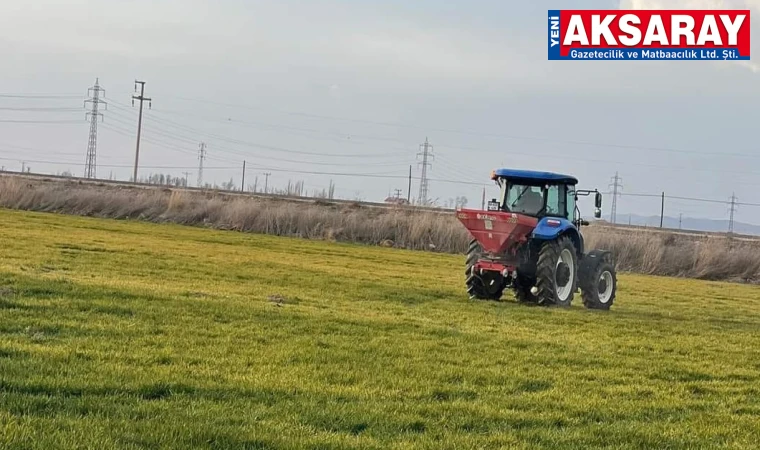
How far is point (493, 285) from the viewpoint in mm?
15336

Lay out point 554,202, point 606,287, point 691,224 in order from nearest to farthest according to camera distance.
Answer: point 554,202 → point 606,287 → point 691,224

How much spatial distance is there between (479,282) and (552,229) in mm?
1715

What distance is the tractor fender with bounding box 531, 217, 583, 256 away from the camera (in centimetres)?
1441

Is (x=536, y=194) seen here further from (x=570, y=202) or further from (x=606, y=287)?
(x=606, y=287)

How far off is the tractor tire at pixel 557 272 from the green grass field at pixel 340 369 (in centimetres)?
77

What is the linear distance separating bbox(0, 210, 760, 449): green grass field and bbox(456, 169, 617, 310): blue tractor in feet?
2.88

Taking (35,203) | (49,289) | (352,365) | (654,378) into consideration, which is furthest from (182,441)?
(35,203)

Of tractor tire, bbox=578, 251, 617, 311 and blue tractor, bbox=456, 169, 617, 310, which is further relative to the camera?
tractor tire, bbox=578, 251, 617, 311

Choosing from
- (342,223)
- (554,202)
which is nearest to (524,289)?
(554,202)

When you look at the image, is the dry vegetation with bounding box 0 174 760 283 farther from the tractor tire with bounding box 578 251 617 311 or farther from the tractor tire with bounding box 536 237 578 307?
the tractor tire with bounding box 536 237 578 307

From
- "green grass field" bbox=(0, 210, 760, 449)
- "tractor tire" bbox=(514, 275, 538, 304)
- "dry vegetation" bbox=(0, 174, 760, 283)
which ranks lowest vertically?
"green grass field" bbox=(0, 210, 760, 449)

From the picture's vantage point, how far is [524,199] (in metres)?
15.7

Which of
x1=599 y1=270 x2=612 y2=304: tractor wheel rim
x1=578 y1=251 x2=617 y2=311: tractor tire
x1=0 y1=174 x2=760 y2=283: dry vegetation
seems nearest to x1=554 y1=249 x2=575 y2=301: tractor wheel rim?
x1=578 y1=251 x2=617 y2=311: tractor tire

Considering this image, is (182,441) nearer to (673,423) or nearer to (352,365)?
(352,365)
